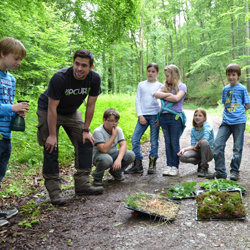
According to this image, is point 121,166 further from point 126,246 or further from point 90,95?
point 126,246

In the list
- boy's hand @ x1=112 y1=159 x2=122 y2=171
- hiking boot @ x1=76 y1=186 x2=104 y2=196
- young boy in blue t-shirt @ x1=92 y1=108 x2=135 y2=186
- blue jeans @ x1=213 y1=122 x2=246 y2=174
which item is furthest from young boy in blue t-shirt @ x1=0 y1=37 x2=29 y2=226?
blue jeans @ x1=213 y1=122 x2=246 y2=174

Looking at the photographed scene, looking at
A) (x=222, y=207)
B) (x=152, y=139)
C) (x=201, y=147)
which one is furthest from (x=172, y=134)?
(x=222, y=207)

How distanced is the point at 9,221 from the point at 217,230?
237 cm

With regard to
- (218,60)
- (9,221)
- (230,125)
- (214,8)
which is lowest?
(9,221)

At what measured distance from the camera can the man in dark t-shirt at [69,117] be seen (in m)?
2.95

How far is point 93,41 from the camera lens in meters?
9.18

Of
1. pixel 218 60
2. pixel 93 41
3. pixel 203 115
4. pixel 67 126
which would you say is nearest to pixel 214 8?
pixel 218 60

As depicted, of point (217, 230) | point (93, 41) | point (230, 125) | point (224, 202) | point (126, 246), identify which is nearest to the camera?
point (126, 246)

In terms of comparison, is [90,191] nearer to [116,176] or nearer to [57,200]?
[57,200]

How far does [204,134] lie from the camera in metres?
4.25

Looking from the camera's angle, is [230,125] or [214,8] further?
[214,8]

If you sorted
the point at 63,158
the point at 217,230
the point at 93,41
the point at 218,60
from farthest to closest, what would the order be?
the point at 218,60
the point at 93,41
the point at 63,158
the point at 217,230

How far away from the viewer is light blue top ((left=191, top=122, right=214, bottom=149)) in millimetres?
4244

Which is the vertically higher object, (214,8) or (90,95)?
(214,8)
